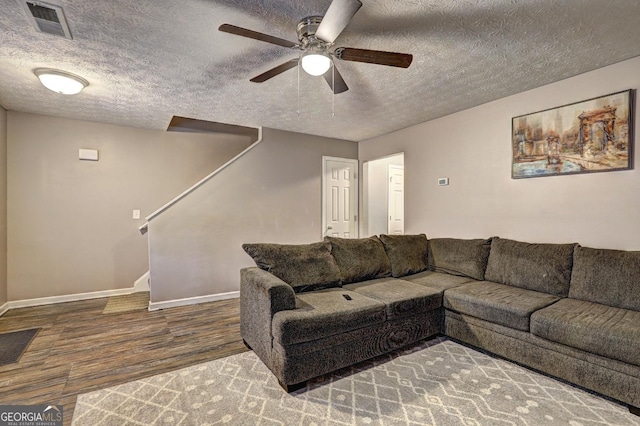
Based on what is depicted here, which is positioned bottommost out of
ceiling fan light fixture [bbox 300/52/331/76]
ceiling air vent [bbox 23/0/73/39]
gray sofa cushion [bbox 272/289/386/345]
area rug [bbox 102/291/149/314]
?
area rug [bbox 102/291/149/314]

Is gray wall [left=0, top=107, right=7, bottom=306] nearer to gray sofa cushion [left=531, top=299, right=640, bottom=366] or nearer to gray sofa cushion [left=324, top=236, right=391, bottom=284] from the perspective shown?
gray sofa cushion [left=324, top=236, right=391, bottom=284]

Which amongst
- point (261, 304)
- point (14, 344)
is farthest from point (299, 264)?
→ point (14, 344)

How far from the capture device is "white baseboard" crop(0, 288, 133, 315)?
3.72 metres

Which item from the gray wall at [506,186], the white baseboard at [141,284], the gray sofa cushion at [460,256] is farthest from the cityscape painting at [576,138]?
the white baseboard at [141,284]

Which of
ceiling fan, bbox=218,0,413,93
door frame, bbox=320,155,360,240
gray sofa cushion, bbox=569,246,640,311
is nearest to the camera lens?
ceiling fan, bbox=218,0,413,93

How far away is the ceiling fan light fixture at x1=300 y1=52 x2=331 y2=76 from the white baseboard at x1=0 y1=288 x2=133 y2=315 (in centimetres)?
426

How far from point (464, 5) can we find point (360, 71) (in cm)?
100

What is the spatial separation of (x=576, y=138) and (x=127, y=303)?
5.47 metres

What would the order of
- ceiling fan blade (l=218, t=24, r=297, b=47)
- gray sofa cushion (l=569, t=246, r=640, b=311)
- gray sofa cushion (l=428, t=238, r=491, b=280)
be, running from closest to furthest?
1. ceiling fan blade (l=218, t=24, r=297, b=47)
2. gray sofa cushion (l=569, t=246, r=640, b=311)
3. gray sofa cushion (l=428, t=238, r=491, b=280)

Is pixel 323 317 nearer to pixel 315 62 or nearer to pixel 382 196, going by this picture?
pixel 315 62

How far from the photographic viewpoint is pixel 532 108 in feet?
10.2

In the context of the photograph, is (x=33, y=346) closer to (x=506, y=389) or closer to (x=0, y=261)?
(x=0, y=261)

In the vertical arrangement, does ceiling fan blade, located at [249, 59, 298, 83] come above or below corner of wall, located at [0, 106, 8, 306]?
above

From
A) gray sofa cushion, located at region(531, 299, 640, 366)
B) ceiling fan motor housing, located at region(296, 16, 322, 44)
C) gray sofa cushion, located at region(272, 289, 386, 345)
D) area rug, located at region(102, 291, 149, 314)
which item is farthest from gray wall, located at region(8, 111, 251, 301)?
gray sofa cushion, located at region(531, 299, 640, 366)
